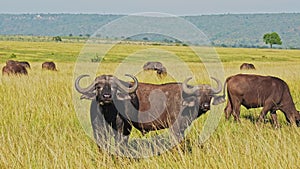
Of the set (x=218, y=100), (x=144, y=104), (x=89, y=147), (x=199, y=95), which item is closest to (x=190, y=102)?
(x=199, y=95)

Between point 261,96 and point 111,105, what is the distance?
14.1 ft

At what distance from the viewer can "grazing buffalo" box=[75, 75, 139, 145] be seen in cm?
589

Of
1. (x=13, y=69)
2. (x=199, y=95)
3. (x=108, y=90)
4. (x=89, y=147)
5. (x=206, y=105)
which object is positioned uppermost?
(x=13, y=69)

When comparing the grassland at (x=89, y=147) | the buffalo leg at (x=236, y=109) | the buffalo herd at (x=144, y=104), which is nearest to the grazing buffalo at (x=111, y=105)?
the buffalo herd at (x=144, y=104)

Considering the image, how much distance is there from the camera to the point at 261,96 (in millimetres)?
9539

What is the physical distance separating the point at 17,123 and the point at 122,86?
6.61 ft

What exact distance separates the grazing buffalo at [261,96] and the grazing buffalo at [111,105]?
3.27 meters

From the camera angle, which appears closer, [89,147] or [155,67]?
[89,147]

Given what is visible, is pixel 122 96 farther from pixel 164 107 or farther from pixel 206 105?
pixel 206 105

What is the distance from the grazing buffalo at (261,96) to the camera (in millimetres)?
9312

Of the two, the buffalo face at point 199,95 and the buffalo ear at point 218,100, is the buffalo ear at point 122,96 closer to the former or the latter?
the buffalo face at point 199,95

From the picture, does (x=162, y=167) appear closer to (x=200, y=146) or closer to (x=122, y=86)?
(x=200, y=146)

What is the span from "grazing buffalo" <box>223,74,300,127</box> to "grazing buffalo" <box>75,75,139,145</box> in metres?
3.27

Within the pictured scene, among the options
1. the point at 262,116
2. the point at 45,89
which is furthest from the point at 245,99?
the point at 45,89
